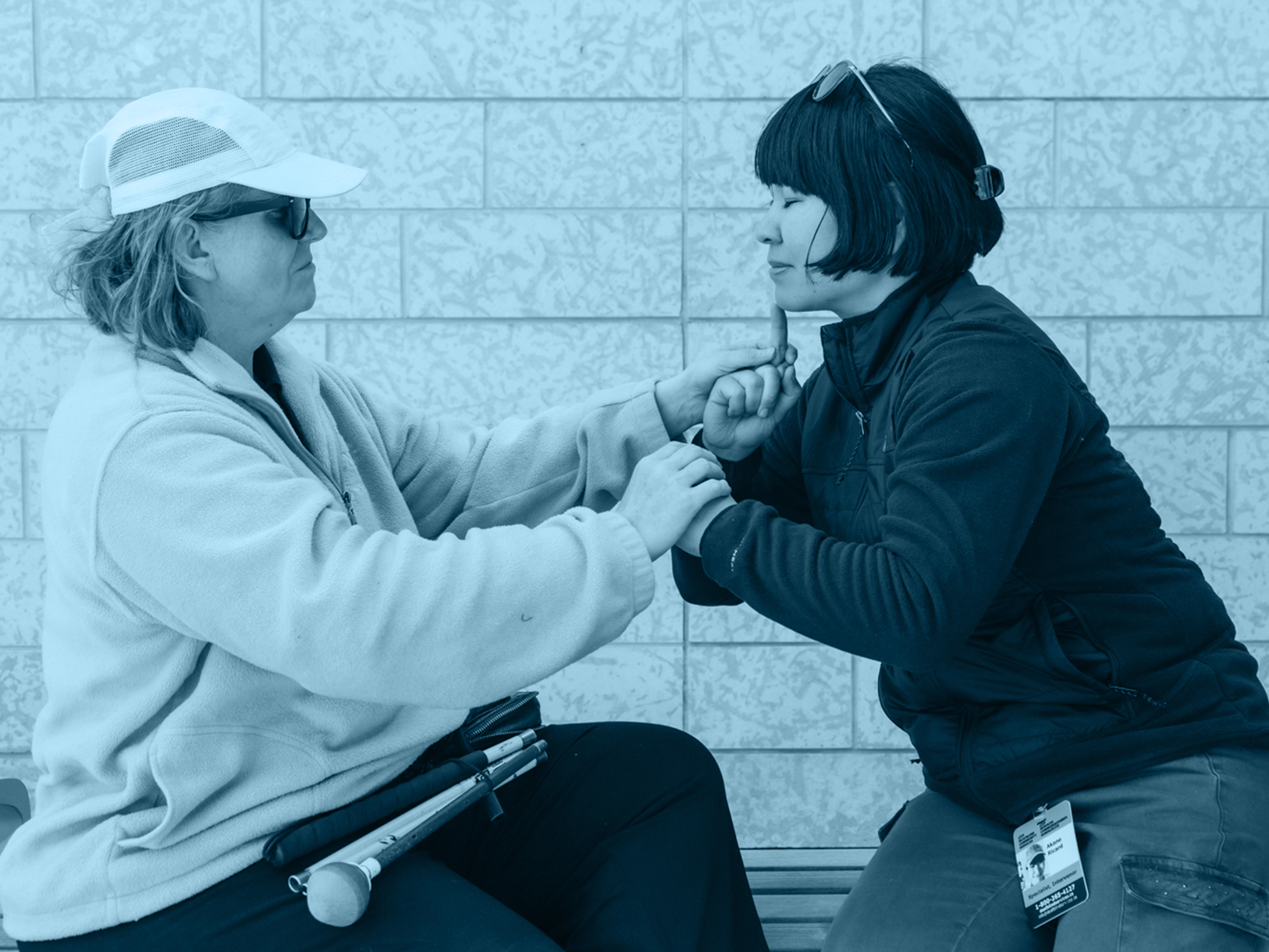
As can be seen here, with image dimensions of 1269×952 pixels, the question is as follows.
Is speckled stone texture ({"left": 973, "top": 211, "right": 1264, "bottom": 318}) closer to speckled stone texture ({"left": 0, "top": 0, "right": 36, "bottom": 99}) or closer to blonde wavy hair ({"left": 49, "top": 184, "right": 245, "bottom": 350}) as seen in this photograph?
blonde wavy hair ({"left": 49, "top": 184, "right": 245, "bottom": 350})

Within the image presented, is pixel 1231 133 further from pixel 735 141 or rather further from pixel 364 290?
pixel 364 290

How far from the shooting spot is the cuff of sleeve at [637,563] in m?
1.47

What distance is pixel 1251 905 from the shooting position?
58.8 inches

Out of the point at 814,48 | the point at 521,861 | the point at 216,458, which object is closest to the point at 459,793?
the point at 521,861

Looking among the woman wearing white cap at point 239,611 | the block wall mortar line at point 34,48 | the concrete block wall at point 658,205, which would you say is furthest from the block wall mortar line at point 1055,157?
the block wall mortar line at point 34,48

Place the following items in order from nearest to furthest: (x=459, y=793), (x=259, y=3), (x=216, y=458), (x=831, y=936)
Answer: (x=216, y=458), (x=459, y=793), (x=831, y=936), (x=259, y=3)

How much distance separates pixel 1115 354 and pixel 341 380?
1.84 metres

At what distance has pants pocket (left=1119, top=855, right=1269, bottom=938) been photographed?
1.48 meters

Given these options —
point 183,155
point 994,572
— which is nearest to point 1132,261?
point 994,572

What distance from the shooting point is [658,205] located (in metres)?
2.88

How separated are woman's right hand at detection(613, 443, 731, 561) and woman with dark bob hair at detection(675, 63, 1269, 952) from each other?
46mm

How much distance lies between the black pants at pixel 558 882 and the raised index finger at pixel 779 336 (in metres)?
0.61

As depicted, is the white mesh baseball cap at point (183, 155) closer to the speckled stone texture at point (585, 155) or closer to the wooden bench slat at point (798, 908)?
the speckled stone texture at point (585, 155)

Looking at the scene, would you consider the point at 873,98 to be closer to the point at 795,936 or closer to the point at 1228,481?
the point at 795,936
